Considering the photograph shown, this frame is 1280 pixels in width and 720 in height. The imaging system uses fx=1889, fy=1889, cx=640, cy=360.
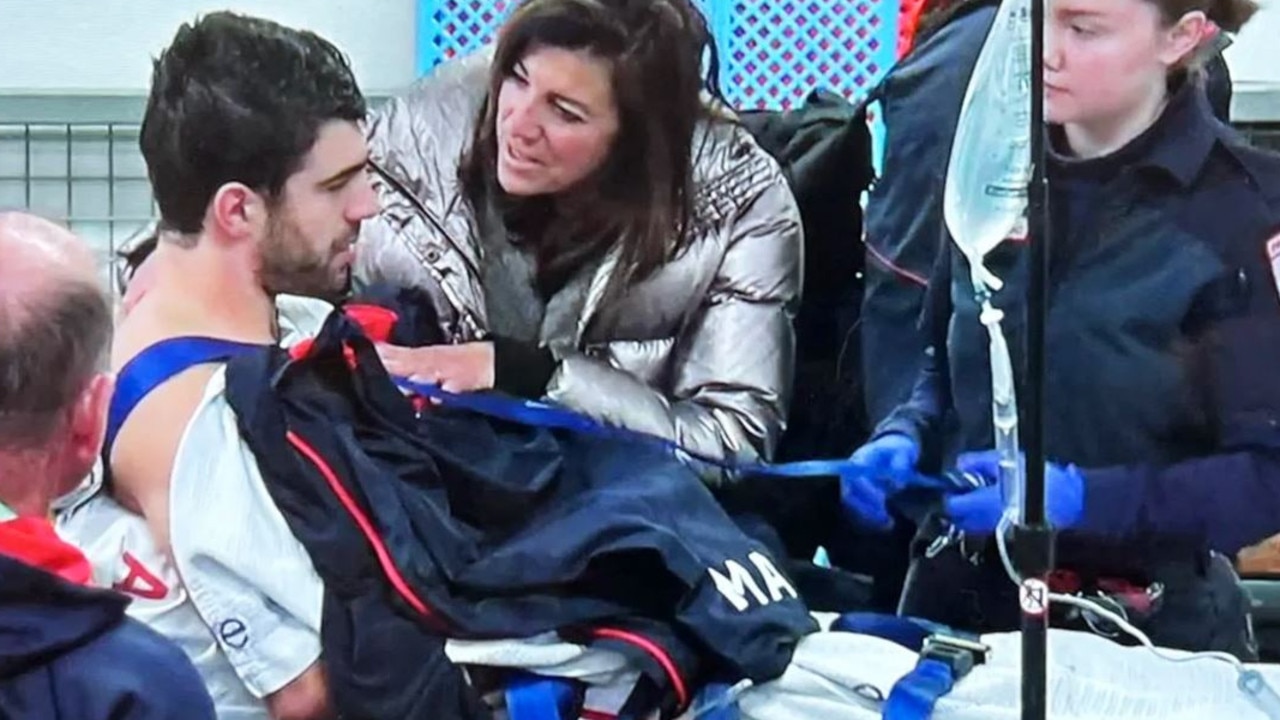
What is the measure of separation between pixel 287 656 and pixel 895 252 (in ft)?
2.62

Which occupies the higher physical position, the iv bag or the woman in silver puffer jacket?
the iv bag

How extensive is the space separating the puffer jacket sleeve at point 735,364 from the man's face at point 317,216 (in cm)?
26

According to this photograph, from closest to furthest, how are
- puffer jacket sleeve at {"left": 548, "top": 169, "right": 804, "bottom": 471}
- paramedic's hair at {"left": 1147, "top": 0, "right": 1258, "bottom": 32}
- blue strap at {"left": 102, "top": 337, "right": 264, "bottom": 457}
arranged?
blue strap at {"left": 102, "top": 337, "right": 264, "bottom": 457} < paramedic's hair at {"left": 1147, "top": 0, "right": 1258, "bottom": 32} < puffer jacket sleeve at {"left": 548, "top": 169, "right": 804, "bottom": 471}

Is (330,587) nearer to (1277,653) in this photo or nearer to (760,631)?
(760,631)

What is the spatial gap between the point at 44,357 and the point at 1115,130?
2.76 feet

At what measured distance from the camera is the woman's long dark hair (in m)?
1.68

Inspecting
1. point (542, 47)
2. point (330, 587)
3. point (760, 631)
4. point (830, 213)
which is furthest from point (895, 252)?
point (330, 587)

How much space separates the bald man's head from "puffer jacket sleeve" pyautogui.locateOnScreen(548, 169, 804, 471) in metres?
0.62

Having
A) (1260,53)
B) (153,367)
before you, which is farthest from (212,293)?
(1260,53)

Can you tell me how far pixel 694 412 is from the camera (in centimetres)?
166

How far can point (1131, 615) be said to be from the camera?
4.78 ft

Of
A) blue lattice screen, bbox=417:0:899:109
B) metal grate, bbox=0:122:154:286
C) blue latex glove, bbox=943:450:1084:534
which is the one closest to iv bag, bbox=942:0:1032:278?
blue latex glove, bbox=943:450:1084:534

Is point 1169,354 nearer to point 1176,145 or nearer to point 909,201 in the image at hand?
point 1176,145

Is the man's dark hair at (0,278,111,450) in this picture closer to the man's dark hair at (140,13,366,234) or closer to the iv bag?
the man's dark hair at (140,13,366,234)
